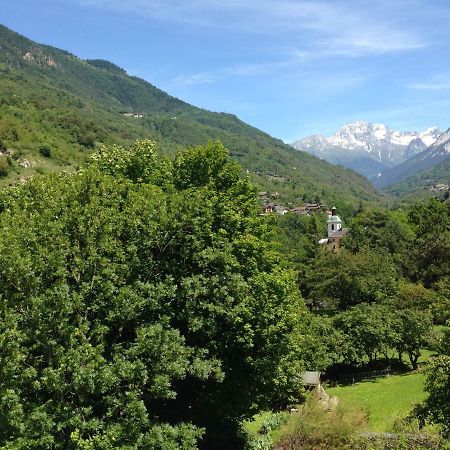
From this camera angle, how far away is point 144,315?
17703 millimetres

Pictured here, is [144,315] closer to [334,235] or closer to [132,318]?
[132,318]

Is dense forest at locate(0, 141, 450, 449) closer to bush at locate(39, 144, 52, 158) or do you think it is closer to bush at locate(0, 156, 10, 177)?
bush at locate(0, 156, 10, 177)

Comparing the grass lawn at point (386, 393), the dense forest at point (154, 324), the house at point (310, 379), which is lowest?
the grass lawn at point (386, 393)

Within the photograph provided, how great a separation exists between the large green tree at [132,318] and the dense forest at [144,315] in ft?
0.18

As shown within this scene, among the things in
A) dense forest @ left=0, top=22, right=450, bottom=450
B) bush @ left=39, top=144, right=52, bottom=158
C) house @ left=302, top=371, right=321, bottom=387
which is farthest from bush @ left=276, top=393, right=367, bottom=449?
bush @ left=39, top=144, right=52, bottom=158

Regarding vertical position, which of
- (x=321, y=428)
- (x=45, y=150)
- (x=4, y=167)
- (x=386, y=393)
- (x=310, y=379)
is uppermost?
(x=45, y=150)

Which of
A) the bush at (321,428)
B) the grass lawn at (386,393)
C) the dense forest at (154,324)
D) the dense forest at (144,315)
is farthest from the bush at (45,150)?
the bush at (321,428)

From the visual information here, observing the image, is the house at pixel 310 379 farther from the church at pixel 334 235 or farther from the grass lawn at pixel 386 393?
the church at pixel 334 235

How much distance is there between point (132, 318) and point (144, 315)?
1.09 m

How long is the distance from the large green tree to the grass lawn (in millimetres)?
13067

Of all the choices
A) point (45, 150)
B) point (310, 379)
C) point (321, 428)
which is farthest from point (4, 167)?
point (321, 428)

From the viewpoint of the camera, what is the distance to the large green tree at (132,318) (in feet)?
48.5

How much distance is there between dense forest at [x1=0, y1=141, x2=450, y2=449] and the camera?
48.7 ft

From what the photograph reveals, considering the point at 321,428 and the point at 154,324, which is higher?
the point at 154,324
